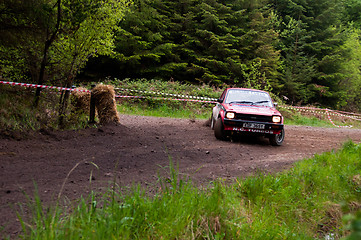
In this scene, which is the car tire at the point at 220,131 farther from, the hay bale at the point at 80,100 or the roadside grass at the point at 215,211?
the hay bale at the point at 80,100

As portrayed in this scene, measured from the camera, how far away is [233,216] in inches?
137

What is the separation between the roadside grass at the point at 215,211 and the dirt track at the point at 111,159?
15.0 inches

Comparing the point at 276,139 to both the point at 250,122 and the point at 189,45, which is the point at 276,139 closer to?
the point at 250,122

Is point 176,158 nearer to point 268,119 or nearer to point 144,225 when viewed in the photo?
point 144,225

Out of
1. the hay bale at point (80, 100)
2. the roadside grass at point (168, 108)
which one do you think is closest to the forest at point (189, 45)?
the hay bale at point (80, 100)

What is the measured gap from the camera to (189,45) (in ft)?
87.3

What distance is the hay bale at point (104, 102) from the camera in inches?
312

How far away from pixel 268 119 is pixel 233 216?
16.8ft

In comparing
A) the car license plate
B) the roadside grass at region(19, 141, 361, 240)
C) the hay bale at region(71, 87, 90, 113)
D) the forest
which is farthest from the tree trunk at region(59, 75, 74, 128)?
the car license plate

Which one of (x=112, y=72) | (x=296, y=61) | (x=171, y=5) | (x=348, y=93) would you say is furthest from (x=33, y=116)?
(x=348, y=93)

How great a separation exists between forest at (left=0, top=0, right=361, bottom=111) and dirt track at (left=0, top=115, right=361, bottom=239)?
8.63 feet

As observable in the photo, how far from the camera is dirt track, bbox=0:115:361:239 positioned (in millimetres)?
3662

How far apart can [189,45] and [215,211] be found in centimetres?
2465

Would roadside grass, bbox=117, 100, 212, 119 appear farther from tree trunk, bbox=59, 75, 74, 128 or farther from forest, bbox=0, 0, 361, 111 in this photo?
tree trunk, bbox=59, 75, 74, 128
